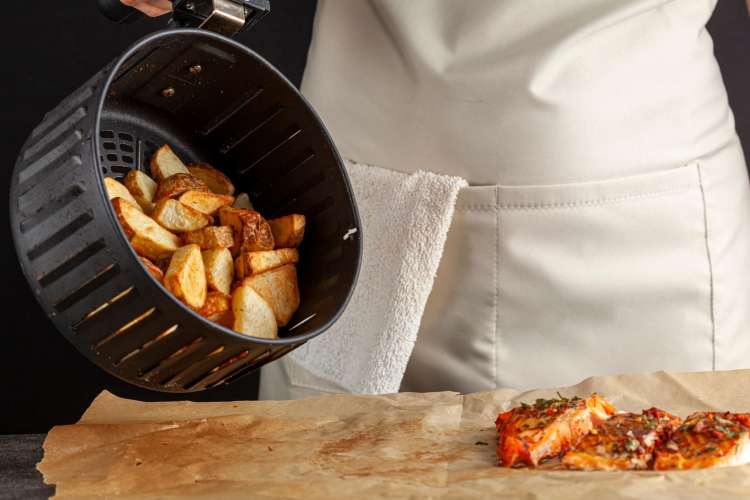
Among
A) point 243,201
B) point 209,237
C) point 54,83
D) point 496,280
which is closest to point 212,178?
point 243,201

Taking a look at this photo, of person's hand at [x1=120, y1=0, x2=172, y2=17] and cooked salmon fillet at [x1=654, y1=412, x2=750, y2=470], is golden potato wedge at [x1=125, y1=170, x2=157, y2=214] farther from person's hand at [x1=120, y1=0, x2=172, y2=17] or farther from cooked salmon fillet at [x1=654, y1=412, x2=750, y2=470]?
cooked salmon fillet at [x1=654, y1=412, x2=750, y2=470]

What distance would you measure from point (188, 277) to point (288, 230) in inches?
10.3

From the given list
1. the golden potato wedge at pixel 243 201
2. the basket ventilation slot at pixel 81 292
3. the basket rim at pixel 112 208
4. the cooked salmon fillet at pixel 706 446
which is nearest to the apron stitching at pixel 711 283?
the cooked salmon fillet at pixel 706 446

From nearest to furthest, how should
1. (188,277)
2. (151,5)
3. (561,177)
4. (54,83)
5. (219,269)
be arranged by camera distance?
(188,277) < (219,269) < (151,5) < (561,177) < (54,83)

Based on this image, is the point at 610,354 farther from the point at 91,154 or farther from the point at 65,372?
the point at 65,372

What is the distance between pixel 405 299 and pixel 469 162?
291 mm

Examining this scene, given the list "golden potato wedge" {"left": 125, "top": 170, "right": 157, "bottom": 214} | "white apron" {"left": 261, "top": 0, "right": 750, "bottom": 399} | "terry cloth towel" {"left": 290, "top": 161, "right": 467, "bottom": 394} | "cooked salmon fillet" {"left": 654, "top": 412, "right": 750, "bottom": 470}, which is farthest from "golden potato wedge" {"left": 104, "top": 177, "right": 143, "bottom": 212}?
"cooked salmon fillet" {"left": 654, "top": 412, "right": 750, "bottom": 470}

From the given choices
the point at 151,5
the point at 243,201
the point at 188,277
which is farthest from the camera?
the point at 243,201

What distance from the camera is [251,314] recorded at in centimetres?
138

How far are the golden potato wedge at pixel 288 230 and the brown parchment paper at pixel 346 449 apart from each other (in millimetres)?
293

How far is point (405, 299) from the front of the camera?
1898 millimetres

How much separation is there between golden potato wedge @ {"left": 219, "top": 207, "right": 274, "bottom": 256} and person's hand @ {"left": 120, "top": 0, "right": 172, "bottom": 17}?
0.33 m

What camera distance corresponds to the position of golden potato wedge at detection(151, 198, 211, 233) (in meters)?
1.42

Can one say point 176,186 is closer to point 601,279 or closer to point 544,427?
point 544,427
